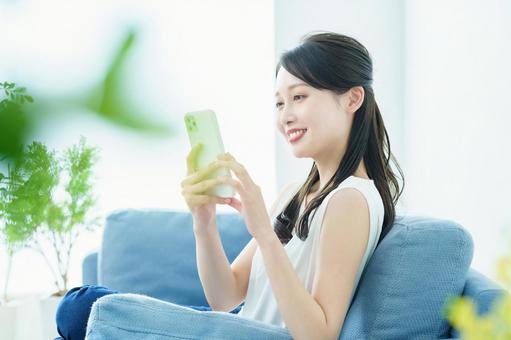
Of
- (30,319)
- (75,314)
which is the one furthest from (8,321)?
(75,314)

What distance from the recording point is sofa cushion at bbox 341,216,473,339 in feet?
4.22

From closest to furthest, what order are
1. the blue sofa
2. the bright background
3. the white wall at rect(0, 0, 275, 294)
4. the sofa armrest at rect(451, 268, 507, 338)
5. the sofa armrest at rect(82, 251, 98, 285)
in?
the blue sofa
the sofa armrest at rect(451, 268, 507, 338)
the sofa armrest at rect(82, 251, 98, 285)
the bright background
the white wall at rect(0, 0, 275, 294)

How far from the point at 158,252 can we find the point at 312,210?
1012 mm

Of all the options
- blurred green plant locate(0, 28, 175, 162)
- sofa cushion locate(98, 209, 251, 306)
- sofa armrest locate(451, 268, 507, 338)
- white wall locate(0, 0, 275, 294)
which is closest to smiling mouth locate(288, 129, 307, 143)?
sofa armrest locate(451, 268, 507, 338)

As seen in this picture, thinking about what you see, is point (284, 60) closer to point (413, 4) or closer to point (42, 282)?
point (413, 4)

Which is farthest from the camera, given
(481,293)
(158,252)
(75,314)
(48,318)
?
(48,318)

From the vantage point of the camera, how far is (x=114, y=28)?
1.13 feet

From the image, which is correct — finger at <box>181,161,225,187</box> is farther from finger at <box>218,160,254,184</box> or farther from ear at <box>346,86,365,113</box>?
ear at <box>346,86,365,113</box>

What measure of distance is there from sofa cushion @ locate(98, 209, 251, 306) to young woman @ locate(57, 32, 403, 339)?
0.64 m

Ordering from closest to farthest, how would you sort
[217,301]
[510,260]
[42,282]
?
[510,260] → [217,301] → [42,282]

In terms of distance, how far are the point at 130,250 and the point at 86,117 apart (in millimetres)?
2184

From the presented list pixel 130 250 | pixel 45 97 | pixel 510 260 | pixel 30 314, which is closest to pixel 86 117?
pixel 45 97

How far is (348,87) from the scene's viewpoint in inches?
60.2

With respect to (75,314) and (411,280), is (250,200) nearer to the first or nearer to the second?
(411,280)
